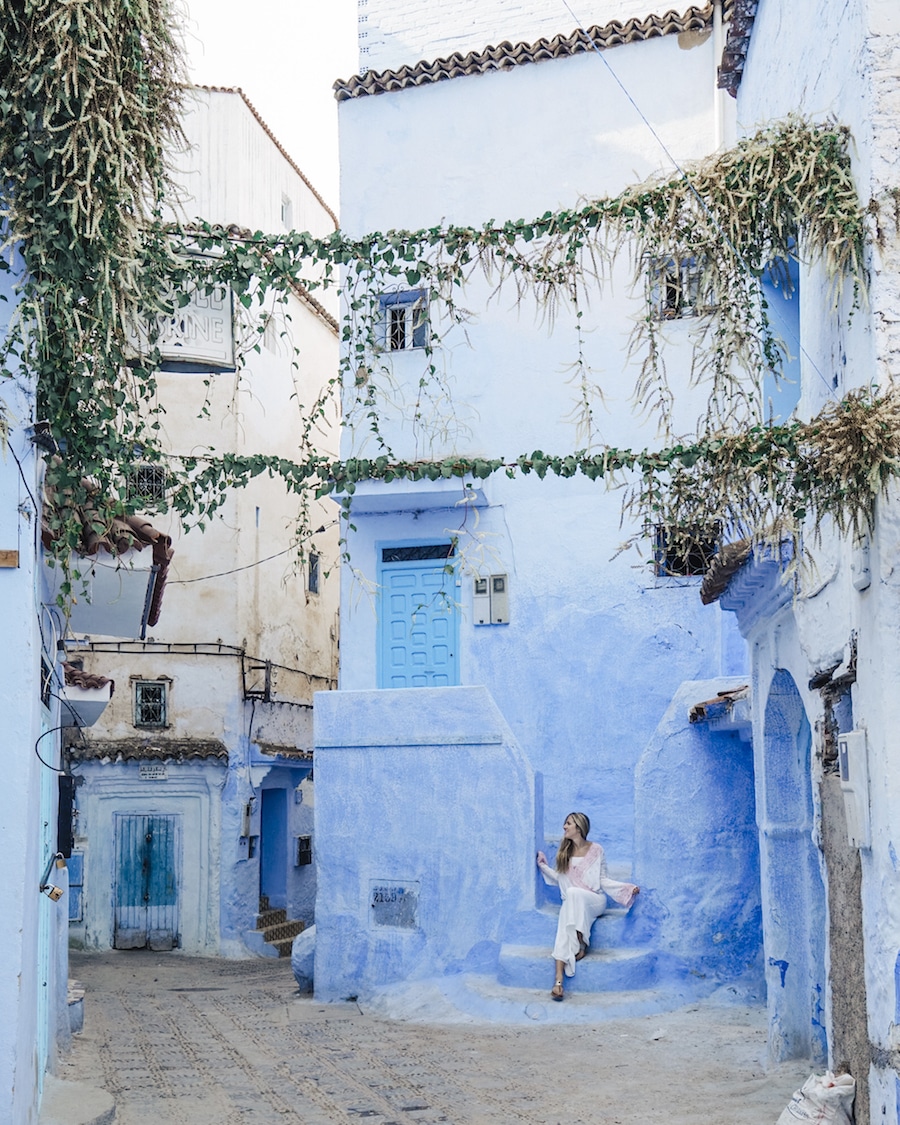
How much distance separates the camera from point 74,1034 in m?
11.2

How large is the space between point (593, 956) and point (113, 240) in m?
7.95

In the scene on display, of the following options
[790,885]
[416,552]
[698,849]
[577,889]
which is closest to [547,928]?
[577,889]

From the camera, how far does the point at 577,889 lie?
1188 cm

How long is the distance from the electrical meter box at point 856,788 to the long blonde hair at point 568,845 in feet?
20.0

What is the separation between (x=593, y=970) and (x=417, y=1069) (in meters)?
2.23

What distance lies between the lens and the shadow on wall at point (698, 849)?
38.6 ft

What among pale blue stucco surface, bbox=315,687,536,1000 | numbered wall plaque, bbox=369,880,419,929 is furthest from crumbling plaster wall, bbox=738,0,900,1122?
numbered wall plaque, bbox=369,880,419,929

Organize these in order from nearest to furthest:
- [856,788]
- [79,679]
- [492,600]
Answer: [856,788] < [79,679] < [492,600]

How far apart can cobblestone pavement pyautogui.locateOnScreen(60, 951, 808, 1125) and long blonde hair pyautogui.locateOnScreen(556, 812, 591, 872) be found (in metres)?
1.68

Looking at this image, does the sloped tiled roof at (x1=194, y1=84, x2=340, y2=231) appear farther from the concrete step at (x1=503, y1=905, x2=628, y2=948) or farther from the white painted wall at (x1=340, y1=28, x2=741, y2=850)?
the concrete step at (x1=503, y1=905, x2=628, y2=948)

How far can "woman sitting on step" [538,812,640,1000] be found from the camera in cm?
1148

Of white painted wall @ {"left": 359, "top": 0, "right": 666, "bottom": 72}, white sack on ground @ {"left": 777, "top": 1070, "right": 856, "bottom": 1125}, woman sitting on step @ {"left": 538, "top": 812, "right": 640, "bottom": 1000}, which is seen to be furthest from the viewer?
white painted wall @ {"left": 359, "top": 0, "right": 666, "bottom": 72}

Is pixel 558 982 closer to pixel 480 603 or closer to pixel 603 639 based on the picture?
pixel 603 639

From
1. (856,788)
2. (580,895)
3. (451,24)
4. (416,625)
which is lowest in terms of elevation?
(580,895)
